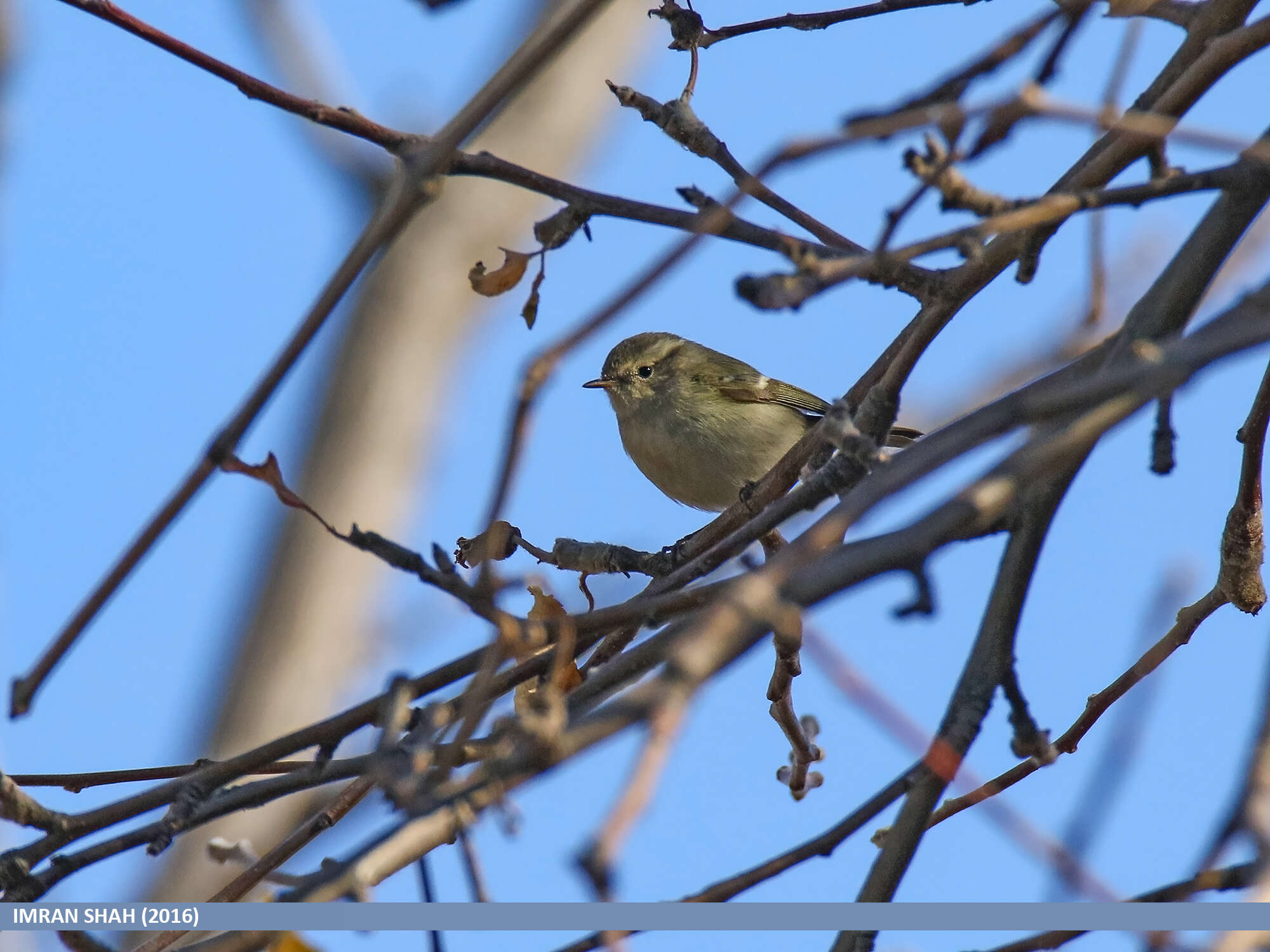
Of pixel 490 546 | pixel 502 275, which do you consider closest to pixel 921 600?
pixel 490 546

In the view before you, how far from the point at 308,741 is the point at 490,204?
10329 mm

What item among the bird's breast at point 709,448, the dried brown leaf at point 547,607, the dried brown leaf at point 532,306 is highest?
the bird's breast at point 709,448

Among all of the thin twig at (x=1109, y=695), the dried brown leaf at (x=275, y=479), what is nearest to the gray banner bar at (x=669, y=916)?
the thin twig at (x=1109, y=695)

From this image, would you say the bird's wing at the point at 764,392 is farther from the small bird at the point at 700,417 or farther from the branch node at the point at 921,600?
the branch node at the point at 921,600

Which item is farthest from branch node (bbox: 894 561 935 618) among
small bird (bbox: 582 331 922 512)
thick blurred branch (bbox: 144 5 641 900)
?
thick blurred branch (bbox: 144 5 641 900)

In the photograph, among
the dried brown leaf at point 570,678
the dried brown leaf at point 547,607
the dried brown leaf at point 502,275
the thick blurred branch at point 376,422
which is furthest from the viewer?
the thick blurred branch at point 376,422

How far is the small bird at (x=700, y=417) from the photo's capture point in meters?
5.41

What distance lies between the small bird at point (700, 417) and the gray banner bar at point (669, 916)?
3459mm

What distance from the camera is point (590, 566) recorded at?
224cm

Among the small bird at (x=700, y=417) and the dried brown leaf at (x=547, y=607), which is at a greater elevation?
the small bird at (x=700, y=417)

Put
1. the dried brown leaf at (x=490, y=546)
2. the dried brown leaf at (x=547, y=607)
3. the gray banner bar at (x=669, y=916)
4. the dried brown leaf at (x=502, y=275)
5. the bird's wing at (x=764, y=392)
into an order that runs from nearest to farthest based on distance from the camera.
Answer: the dried brown leaf at (x=490, y=546)
the gray banner bar at (x=669, y=916)
the dried brown leaf at (x=547, y=607)
the dried brown leaf at (x=502, y=275)
the bird's wing at (x=764, y=392)

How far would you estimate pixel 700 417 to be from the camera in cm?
554

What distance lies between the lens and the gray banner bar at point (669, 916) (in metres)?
1.47

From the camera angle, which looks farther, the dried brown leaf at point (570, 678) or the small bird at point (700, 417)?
the small bird at point (700, 417)
